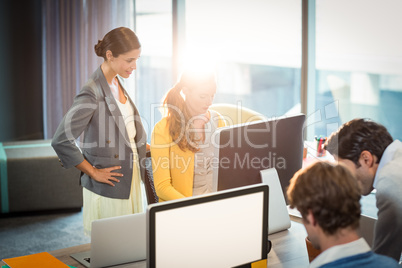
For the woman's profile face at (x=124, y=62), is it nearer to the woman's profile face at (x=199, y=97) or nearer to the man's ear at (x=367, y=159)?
the woman's profile face at (x=199, y=97)

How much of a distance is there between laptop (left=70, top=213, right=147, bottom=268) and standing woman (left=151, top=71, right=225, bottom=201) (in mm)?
394

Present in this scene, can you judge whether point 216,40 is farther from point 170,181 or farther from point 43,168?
point 170,181

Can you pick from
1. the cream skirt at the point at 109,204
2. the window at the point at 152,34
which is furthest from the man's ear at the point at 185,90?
the window at the point at 152,34

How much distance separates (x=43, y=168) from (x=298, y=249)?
9.38ft

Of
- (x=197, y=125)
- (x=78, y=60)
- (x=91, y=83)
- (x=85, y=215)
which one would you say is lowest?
(x=85, y=215)

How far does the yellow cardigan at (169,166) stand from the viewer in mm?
2277

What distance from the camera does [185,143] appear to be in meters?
2.31

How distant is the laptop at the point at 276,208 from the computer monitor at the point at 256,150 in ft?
0.10

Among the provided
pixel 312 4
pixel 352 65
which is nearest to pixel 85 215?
pixel 312 4

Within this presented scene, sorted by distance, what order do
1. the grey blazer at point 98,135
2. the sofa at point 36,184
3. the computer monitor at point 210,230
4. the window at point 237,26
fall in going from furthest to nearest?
the window at point 237,26
the sofa at point 36,184
the grey blazer at point 98,135
the computer monitor at point 210,230

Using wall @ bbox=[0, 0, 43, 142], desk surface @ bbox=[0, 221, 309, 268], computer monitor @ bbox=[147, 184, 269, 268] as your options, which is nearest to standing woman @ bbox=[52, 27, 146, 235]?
desk surface @ bbox=[0, 221, 309, 268]

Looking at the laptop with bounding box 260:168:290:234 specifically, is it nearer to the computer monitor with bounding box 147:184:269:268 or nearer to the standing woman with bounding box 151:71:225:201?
the standing woman with bounding box 151:71:225:201

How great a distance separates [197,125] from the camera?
242 centimetres

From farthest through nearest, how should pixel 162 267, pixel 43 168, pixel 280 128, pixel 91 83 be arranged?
pixel 43 168 < pixel 91 83 < pixel 280 128 < pixel 162 267
